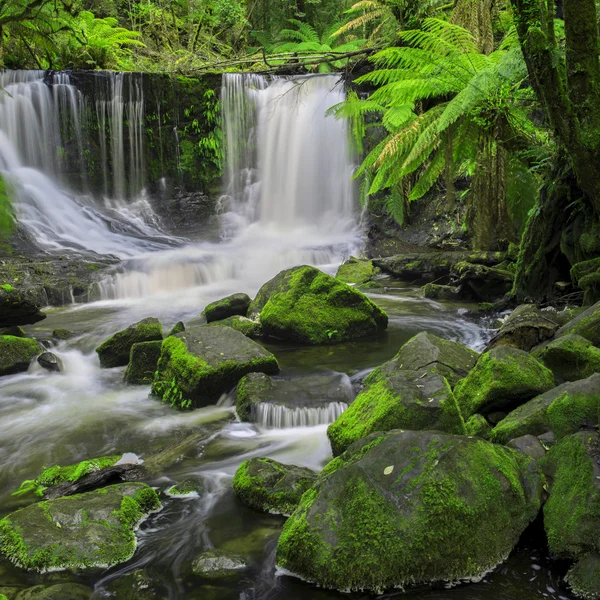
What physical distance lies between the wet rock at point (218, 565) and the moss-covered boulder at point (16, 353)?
464 cm

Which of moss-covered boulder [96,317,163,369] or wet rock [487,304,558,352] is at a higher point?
wet rock [487,304,558,352]

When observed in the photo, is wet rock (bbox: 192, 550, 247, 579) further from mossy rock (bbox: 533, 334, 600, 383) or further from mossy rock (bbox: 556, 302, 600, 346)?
mossy rock (bbox: 556, 302, 600, 346)

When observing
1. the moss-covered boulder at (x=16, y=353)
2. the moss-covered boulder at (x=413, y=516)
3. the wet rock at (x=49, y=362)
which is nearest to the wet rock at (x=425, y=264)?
the wet rock at (x=49, y=362)

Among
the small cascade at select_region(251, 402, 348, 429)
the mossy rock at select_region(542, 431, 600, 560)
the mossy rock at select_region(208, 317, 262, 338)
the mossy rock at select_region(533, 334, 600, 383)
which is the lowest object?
the small cascade at select_region(251, 402, 348, 429)

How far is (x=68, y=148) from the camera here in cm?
1494

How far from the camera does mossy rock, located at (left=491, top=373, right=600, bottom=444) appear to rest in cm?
→ 317

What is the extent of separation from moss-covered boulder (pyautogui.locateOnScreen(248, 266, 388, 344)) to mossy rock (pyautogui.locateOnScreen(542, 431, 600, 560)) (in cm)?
437

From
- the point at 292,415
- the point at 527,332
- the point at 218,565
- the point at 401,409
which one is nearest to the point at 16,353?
the point at 292,415

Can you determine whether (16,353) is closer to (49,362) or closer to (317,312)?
(49,362)

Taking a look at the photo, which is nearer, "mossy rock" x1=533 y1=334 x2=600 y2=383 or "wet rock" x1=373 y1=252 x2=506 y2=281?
"mossy rock" x1=533 y1=334 x2=600 y2=383

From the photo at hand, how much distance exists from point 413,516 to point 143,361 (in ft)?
14.4

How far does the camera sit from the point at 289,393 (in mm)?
5391

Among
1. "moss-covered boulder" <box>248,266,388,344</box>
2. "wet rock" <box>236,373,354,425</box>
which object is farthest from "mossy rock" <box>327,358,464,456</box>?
"moss-covered boulder" <box>248,266,388,344</box>

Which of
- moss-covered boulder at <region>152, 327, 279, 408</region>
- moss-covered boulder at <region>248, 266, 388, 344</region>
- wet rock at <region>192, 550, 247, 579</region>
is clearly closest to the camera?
wet rock at <region>192, 550, 247, 579</region>
